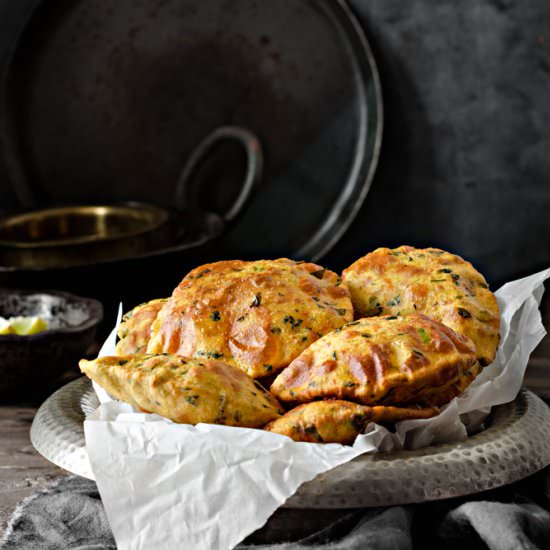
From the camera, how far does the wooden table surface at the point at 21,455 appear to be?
920 millimetres

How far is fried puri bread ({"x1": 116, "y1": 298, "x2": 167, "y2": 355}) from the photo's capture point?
0.94 m

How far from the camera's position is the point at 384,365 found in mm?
762

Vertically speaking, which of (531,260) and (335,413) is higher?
(335,413)

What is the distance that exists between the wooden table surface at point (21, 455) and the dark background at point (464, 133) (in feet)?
2.74

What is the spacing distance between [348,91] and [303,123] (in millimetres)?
138

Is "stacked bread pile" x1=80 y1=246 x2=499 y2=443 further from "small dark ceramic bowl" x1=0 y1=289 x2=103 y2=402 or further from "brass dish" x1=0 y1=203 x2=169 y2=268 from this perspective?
"brass dish" x1=0 y1=203 x2=169 y2=268

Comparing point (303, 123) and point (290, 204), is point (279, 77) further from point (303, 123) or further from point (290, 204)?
point (290, 204)

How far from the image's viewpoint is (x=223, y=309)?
0.91 metres

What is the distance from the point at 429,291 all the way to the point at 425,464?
9.6 inches

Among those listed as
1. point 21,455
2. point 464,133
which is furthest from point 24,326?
point 464,133

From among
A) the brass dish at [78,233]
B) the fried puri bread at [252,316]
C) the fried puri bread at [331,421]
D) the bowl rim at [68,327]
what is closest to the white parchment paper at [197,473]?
the fried puri bread at [331,421]

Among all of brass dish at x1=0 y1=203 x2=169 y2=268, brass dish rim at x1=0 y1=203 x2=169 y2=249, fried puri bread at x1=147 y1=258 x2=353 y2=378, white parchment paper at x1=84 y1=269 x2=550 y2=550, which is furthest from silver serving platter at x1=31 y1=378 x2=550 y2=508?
brass dish rim at x1=0 y1=203 x2=169 y2=249

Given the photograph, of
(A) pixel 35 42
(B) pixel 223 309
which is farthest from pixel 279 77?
(B) pixel 223 309

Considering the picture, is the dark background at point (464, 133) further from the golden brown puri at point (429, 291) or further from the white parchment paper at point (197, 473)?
the white parchment paper at point (197, 473)
